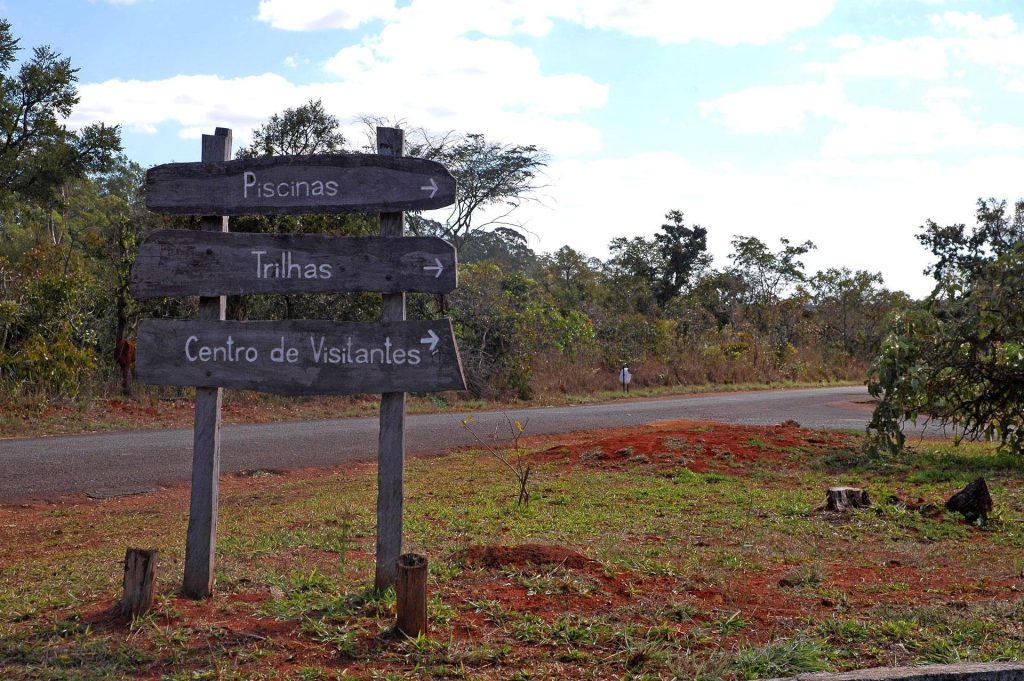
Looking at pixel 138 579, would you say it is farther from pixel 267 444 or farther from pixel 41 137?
pixel 41 137

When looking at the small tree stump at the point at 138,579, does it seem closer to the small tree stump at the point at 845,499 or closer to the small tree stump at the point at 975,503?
the small tree stump at the point at 845,499

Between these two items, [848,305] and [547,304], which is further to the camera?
[848,305]

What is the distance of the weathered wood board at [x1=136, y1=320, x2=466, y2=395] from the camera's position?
4.98 m

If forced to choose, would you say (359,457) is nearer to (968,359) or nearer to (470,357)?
(968,359)

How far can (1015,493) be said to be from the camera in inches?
356

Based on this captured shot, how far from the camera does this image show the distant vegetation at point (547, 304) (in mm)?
9859

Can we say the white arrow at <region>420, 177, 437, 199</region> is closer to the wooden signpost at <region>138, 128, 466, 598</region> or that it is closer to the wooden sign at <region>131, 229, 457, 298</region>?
the wooden signpost at <region>138, 128, 466, 598</region>

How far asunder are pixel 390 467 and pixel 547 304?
64.8 ft

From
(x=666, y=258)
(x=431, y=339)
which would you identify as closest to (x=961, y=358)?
(x=431, y=339)

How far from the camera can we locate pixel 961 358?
975cm

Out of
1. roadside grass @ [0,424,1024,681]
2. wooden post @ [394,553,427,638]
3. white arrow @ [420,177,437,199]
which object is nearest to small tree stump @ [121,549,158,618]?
roadside grass @ [0,424,1024,681]

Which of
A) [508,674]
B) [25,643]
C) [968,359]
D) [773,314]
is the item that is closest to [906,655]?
[508,674]

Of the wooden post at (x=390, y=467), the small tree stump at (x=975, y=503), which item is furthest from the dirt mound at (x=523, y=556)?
the small tree stump at (x=975, y=503)

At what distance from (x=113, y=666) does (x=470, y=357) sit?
17.6 metres
